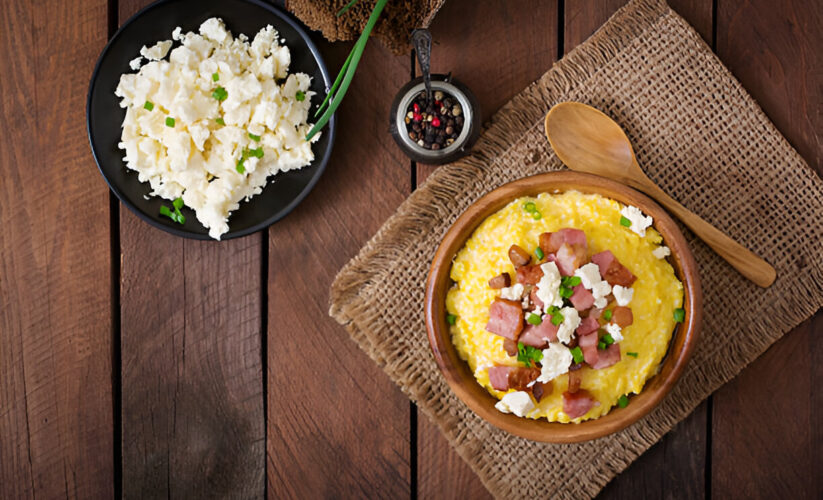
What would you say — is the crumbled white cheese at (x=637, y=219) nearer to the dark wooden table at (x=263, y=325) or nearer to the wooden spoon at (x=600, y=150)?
the wooden spoon at (x=600, y=150)

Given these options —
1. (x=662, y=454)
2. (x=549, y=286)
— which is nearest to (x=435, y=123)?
(x=549, y=286)

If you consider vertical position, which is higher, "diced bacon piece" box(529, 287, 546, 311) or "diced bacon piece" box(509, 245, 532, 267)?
"diced bacon piece" box(509, 245, 532, 267)

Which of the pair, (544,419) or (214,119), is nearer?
(544,419)

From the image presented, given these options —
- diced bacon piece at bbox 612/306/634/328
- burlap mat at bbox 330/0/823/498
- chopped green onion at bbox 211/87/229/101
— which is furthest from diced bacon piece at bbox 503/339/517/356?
chopped green onion at bbox 211/87/229/101

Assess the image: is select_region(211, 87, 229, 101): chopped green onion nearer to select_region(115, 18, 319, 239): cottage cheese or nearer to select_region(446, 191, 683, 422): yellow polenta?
select_region(115, 18, 319, 239): cottage cheese

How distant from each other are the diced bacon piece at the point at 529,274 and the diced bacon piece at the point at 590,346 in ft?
0.56

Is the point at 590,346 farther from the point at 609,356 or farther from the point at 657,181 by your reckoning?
the point at 657,181

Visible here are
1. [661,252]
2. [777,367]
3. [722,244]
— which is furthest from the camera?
[777,367]

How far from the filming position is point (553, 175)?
157 cm

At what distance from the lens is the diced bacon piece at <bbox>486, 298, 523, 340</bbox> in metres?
1.49

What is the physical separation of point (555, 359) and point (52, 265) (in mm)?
1502

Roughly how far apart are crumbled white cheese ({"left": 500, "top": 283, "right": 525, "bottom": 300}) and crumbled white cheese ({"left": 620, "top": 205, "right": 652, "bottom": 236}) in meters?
0.32

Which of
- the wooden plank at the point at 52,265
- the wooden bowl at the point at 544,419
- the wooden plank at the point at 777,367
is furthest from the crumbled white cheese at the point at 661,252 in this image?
the wooden plank at the point at 52,265

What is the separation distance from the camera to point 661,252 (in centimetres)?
156
